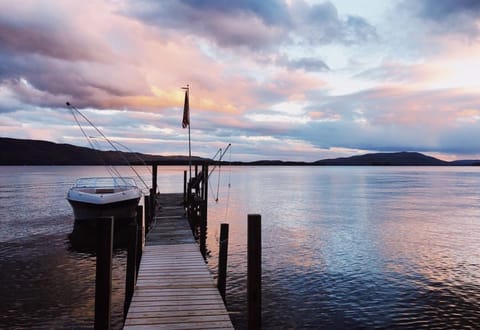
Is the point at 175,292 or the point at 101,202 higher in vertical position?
the point at 101,202

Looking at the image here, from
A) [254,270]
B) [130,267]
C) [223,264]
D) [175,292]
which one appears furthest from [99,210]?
[254,270]

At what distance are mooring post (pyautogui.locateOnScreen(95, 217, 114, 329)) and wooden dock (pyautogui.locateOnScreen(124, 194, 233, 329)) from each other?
0.57 m

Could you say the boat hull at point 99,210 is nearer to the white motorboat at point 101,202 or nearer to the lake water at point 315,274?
the white motorboat at point 101,202

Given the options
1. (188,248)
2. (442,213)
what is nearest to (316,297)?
(188,248)

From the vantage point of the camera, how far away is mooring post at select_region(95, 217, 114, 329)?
7973 mm

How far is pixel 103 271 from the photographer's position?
8.00 meters

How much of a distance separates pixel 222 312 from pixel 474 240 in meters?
22.9

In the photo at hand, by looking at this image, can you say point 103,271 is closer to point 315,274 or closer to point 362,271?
point 315,274

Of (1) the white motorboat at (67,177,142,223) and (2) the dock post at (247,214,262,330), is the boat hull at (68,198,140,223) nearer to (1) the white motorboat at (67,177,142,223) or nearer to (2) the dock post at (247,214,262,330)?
(1) the white motorboat at (67,177,142,223)

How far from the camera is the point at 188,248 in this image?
15477mm

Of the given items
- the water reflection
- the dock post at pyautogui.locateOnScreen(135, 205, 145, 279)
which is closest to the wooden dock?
the dock post at pyautogui.locateOnScreen(135, 205, 145, 279)

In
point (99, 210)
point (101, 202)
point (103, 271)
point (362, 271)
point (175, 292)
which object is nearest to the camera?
point (103, 271)

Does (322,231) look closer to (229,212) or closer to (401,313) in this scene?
(229,212)

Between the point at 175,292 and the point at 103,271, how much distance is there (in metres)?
2.76
